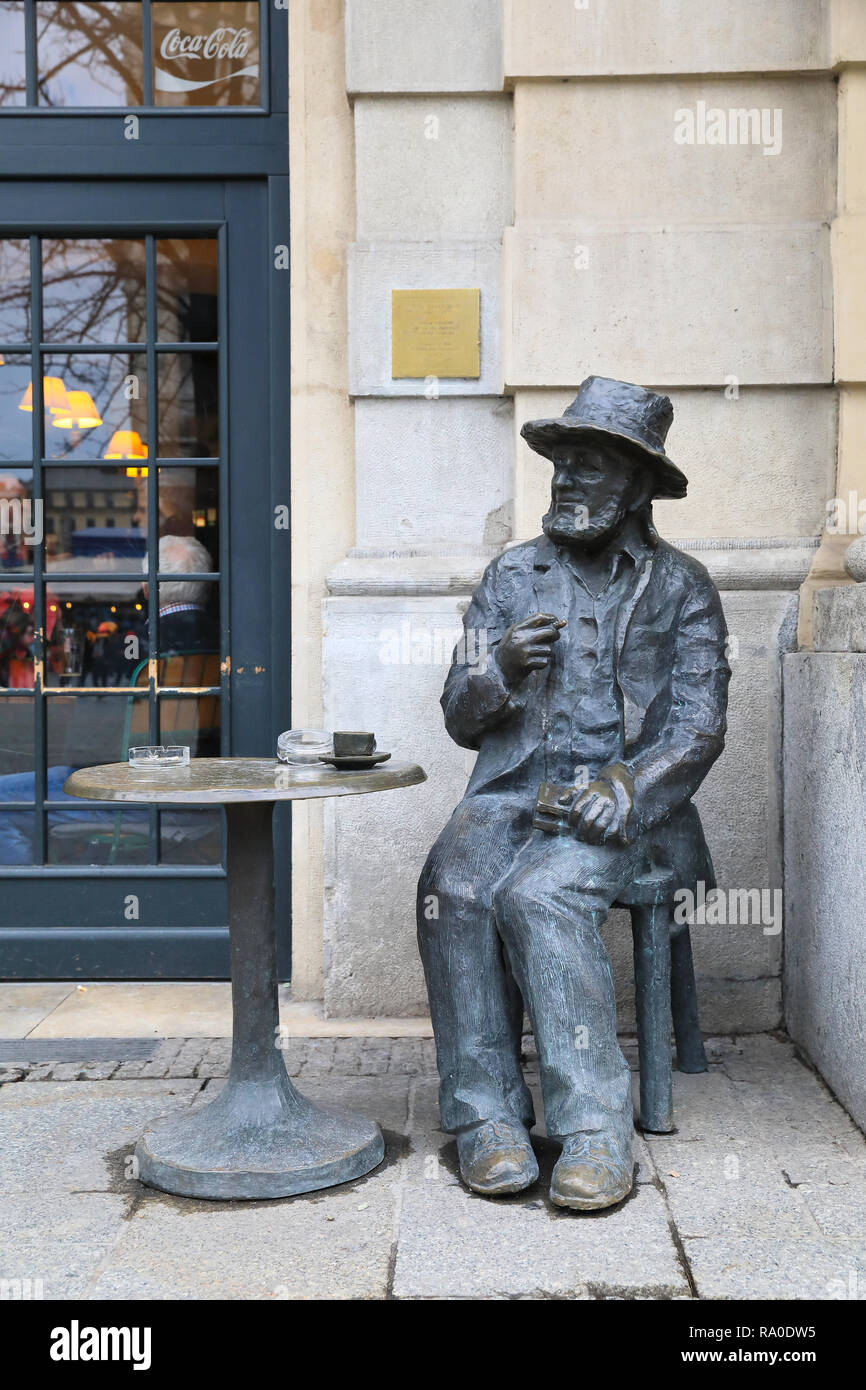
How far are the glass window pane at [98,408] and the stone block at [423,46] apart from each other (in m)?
1.41

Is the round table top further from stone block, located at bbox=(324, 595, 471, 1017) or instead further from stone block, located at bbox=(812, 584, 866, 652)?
stone block, located at bbox=(812, 584, 866, 652)

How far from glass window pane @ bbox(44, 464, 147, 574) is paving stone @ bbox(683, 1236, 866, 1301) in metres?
3.48

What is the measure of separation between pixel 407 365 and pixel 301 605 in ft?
3.14

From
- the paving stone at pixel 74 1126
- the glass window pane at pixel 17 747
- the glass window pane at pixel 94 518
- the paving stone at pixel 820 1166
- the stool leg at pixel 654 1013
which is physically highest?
the glass window pane at pixel 94 518

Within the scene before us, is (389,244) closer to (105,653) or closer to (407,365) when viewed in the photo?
(407,365)

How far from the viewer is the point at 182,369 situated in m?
5.29

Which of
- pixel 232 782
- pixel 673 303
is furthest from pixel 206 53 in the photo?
pixel 232 782

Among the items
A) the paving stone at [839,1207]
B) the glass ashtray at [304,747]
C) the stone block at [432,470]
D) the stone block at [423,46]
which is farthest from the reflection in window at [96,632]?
the paving stone at [839,1207]

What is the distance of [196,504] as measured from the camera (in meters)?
5.31

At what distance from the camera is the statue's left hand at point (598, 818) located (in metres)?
3.53

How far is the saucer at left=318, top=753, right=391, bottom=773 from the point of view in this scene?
11.1 ft

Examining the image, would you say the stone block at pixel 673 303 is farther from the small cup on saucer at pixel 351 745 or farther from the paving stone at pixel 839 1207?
the paving stone at pixel 839 1207

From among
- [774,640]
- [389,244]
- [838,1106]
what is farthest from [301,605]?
[838,1106]

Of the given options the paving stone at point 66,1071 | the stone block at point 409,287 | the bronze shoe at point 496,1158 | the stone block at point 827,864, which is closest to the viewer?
the bronze shoe at point 496,1158
